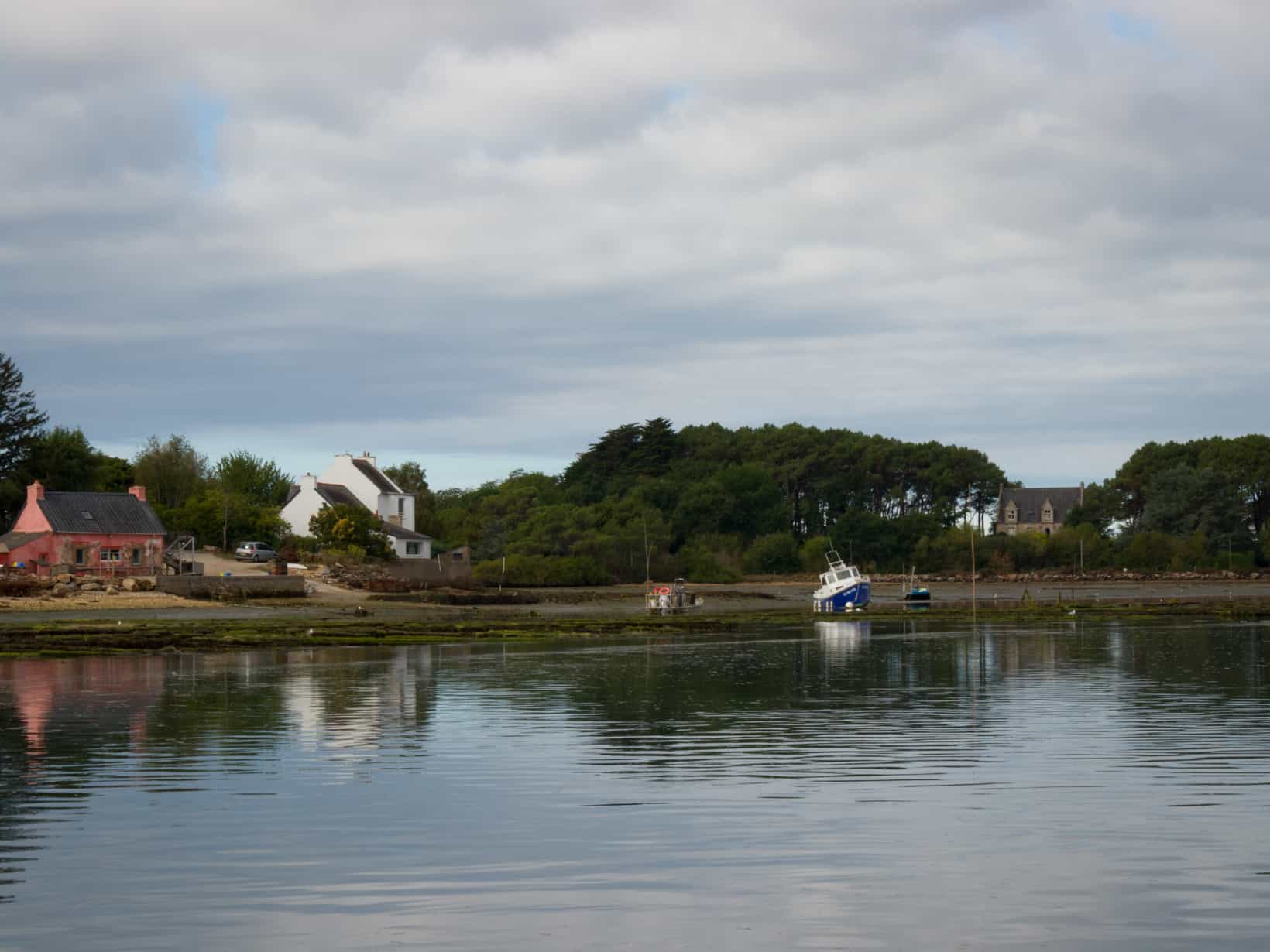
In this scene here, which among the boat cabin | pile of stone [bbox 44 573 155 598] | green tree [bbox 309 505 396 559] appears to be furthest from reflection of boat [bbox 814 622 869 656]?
green tree [bbox 309 505 396 559]

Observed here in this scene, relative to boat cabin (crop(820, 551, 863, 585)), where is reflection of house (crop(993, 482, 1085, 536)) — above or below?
above

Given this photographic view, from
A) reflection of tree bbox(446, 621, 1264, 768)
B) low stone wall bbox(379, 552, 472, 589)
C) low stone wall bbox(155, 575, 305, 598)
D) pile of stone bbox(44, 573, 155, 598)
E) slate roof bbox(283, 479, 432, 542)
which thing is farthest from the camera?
slate roof bbox(283, 479, 432, 542)

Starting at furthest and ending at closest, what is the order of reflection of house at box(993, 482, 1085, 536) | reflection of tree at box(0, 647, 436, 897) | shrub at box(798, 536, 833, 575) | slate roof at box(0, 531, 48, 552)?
reflection of house at box(993, 482, 1085, 536)
shrub at box(798, 536, 833, 575)
slate roof at box(0, 531, 48, 552)
reflection of tree at box(0, 647, 436, 897)

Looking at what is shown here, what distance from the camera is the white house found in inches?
4050

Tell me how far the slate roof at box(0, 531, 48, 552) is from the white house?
85.0 ft

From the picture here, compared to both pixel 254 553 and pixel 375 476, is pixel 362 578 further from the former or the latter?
pixel 375 476

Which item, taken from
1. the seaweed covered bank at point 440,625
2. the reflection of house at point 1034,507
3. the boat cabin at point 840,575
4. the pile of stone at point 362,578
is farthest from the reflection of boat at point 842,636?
the reflection of house at point 1034,507

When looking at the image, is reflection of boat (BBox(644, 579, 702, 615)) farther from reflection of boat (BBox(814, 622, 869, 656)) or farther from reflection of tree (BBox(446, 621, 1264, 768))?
reflection of tree (BBox(446, 621, 1264, 768))

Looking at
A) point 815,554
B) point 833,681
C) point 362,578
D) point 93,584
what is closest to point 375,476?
point 362,578

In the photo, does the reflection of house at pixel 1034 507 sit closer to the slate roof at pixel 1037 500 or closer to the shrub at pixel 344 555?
the slate roof at pixel 1037 500

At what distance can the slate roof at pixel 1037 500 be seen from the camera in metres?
163

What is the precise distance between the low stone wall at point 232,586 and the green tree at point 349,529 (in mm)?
16727

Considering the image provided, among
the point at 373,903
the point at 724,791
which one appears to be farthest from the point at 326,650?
the point at 373,903

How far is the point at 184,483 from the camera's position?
10750 cm
